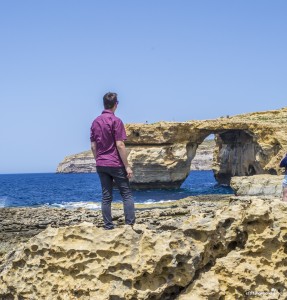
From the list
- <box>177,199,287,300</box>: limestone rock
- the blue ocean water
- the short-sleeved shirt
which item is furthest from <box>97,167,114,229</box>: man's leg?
the blue ocean water

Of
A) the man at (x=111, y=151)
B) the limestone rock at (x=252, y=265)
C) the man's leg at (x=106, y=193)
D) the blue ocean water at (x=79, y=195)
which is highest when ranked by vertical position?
the man at (x=111, y=151)

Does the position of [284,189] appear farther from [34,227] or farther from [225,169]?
[225,169]

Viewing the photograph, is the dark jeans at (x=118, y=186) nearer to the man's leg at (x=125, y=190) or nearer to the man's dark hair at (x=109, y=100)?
the man's leg at (x=125, y=190)

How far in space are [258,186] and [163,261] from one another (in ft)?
96.0

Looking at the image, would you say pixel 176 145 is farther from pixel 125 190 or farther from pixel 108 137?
pixel 108 137

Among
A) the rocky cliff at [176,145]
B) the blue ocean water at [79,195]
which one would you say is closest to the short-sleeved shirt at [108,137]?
the blue ocean water at [79,195]

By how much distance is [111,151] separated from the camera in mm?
7465

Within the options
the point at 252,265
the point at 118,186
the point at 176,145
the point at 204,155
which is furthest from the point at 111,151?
the point at 204,155

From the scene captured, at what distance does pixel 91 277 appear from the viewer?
20.0 ft

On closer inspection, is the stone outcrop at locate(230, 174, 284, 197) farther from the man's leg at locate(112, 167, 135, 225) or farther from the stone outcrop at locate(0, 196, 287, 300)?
the stone outcrop at locate(0, 196, 287, 300)

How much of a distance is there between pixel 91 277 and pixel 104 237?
531mm

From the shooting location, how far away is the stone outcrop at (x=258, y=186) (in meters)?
33.3

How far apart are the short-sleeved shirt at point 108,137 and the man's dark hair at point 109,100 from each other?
0.42ft

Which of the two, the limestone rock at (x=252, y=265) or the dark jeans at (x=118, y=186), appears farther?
the dark jeans at (x=118, y=186)
